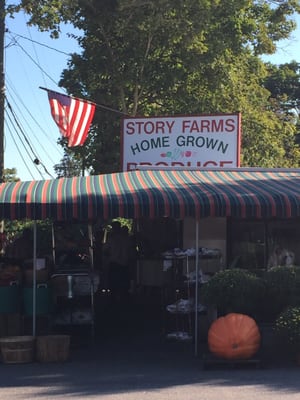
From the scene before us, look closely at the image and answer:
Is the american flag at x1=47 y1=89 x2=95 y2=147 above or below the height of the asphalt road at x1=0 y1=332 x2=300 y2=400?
above

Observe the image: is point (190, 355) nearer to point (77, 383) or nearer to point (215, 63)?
point (77, 383)

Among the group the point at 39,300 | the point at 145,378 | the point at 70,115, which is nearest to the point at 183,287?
the point at 39,300

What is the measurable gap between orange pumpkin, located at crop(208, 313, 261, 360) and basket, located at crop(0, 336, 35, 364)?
2589mm

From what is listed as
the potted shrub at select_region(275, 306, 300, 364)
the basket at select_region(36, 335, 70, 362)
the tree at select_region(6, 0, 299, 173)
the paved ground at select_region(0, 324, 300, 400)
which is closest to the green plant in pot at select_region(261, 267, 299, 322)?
the potted shrub at select_region(275, 306, 300, 364)

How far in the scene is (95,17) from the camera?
66.5 feet

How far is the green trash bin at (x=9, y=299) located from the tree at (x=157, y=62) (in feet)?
32.6

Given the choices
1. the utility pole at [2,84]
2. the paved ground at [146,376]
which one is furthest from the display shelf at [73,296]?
the utility pole at [2,84]

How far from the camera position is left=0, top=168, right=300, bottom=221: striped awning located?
9.18 m

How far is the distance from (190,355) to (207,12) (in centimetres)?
1230

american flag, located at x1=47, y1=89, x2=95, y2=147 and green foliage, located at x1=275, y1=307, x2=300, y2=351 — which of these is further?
american flag, located at x1=47, y1=89, x2=95, y2=147

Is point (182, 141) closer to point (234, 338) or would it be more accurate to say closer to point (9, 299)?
point (9, 299)

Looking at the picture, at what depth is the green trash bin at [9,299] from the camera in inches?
402

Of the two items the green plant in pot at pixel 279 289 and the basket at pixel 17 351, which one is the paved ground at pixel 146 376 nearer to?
the basket at pixel 17 351

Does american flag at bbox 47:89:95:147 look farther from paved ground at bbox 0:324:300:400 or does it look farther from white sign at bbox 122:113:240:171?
paved ground at bbox 0:324:300:400
